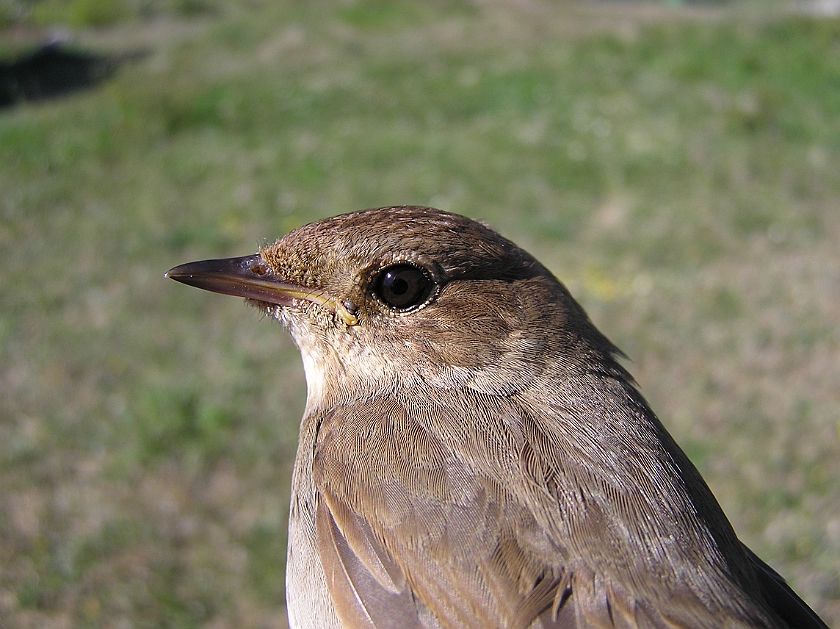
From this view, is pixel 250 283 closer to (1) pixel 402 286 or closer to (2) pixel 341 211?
(1) pixel 402 286

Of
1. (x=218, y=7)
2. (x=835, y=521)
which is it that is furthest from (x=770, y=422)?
(x=218, y=7)

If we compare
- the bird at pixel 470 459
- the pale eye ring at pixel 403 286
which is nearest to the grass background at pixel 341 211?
the bird at pixel 470 459

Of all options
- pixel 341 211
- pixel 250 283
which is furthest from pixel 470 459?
pixel 341 211

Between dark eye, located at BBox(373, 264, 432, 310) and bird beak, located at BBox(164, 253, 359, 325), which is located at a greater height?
dark eye, located at BBox(373, 264, 432, 310)

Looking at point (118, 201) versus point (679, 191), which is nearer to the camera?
point (679, 191)

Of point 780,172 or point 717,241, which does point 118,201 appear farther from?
point 780,172

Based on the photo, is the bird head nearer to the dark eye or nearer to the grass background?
the dark eye

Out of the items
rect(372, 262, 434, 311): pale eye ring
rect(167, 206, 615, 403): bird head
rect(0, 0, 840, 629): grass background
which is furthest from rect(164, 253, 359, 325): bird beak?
rect(0, 0, 840, 629): grass background
